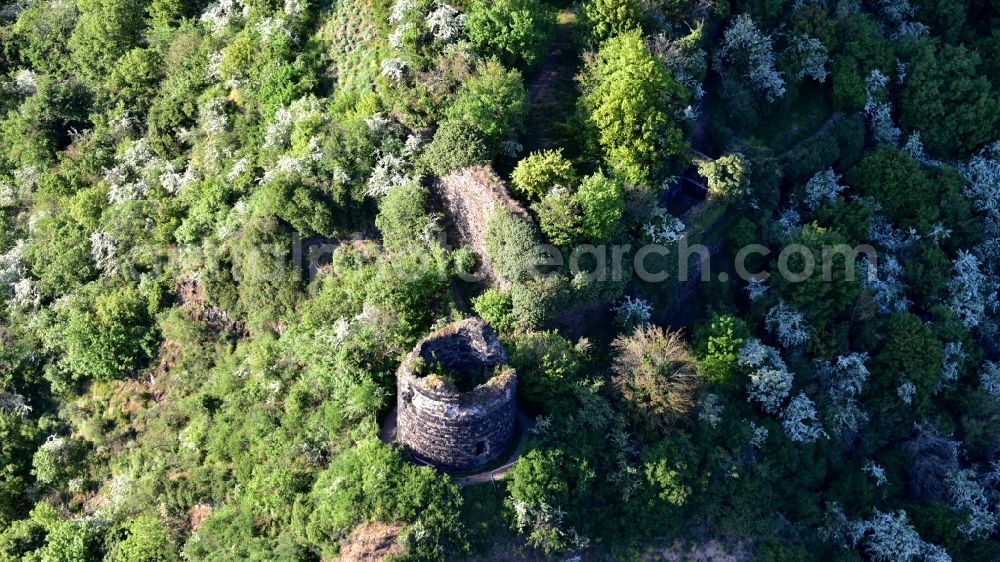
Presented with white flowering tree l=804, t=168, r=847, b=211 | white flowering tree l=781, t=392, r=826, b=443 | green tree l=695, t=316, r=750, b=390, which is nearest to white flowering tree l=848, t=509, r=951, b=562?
white flowering tree l=781, t=392, r=826, b=443

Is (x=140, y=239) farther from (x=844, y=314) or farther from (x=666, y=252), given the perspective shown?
(x=844, y=314)

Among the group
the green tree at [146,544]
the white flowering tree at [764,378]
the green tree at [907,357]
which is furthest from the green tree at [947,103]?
the green tree at [146,544]

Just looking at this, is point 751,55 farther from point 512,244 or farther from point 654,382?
point 654,382

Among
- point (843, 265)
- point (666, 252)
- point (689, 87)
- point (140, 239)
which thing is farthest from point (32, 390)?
point (843, 265)

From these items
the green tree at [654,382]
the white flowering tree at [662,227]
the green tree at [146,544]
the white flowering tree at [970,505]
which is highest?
the white flowering tree at [662,227]

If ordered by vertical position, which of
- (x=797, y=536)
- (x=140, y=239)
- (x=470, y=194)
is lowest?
(x=797, y=536)

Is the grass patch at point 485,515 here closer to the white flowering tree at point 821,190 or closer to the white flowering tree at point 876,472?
the white flowering tree at point 876,472
